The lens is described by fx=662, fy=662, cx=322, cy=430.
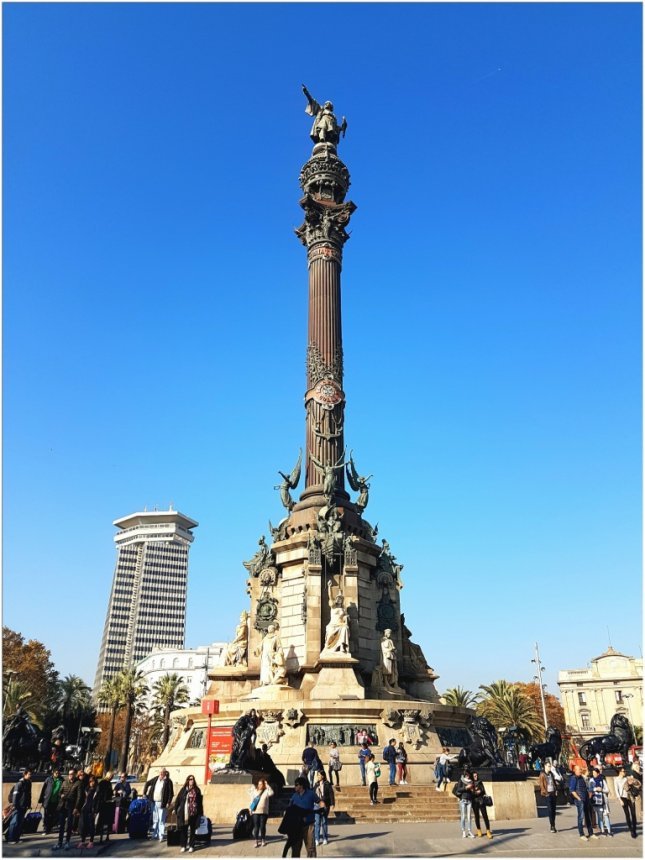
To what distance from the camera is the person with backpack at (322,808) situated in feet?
44.8

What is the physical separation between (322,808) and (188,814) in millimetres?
2902

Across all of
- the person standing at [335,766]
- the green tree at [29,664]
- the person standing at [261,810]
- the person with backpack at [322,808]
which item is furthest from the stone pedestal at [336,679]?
the green tree at [29,664]

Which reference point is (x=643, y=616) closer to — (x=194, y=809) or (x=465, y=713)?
(x=194, y=809)

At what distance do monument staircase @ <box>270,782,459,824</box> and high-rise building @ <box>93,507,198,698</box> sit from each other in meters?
146

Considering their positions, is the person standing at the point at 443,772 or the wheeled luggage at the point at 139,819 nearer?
the wheeled luggage at the point at 139,819

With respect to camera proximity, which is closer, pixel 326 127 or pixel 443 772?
pixel 443 772

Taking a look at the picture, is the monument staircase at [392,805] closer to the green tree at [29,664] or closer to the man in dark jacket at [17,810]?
the man in dark jacket at [17,810]

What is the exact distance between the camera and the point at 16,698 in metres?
55.8

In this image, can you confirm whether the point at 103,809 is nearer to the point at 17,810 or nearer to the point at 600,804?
the point at 17,810

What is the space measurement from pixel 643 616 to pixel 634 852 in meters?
5.69

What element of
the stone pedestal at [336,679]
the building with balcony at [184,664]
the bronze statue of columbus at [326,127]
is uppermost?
the bronze statue of columbus at [326,127]

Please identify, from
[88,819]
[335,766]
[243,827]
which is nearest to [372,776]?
[335,766]

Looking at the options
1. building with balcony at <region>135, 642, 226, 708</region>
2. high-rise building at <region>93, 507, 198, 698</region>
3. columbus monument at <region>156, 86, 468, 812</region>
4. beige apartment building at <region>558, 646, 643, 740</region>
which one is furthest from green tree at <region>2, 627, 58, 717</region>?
high-rise building at <region>93, 507, 198, 698</region>

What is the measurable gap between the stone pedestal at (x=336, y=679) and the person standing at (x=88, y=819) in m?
13.0
